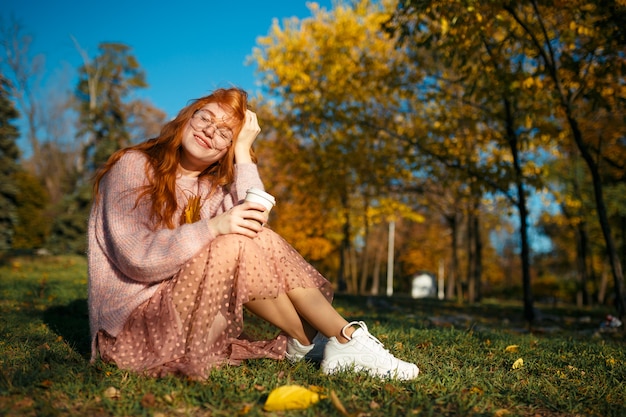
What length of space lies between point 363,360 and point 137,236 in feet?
4.04

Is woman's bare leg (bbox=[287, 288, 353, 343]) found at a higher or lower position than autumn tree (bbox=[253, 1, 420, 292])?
lower

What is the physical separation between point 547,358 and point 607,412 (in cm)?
108

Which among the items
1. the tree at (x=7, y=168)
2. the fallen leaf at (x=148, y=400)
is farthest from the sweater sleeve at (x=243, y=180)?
the tree at (x=7, y=168)

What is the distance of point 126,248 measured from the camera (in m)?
2.21

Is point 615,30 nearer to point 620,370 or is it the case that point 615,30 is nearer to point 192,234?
point 620,370

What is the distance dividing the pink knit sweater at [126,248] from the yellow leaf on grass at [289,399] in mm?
735

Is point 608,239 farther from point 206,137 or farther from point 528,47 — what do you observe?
point 206,137

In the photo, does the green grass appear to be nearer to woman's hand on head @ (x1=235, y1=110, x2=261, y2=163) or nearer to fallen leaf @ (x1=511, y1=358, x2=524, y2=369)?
fallen leaf @ (x1=511, y1=358, x2=524, y2=369)

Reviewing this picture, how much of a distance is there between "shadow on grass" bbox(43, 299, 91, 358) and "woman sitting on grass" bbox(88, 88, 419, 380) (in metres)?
0.79

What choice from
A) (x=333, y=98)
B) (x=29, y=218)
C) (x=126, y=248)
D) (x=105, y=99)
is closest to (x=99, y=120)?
(x=105, y=99)

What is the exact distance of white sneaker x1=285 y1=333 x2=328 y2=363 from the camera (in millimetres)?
2627

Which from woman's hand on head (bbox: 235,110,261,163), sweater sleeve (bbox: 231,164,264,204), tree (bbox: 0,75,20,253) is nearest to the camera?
sweater sleeve (bbox: 231,164,264,204)

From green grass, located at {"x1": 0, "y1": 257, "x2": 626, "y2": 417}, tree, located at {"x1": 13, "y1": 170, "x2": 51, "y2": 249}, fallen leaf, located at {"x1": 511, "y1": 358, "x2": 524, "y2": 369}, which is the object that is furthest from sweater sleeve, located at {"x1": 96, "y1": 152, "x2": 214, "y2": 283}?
tree, located at {"x1": 13, "y1": 170, "x2": 51, "y2": 249}

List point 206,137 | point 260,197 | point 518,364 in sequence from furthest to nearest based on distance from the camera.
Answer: point 518,364 < point 206,137 < point 260,197
